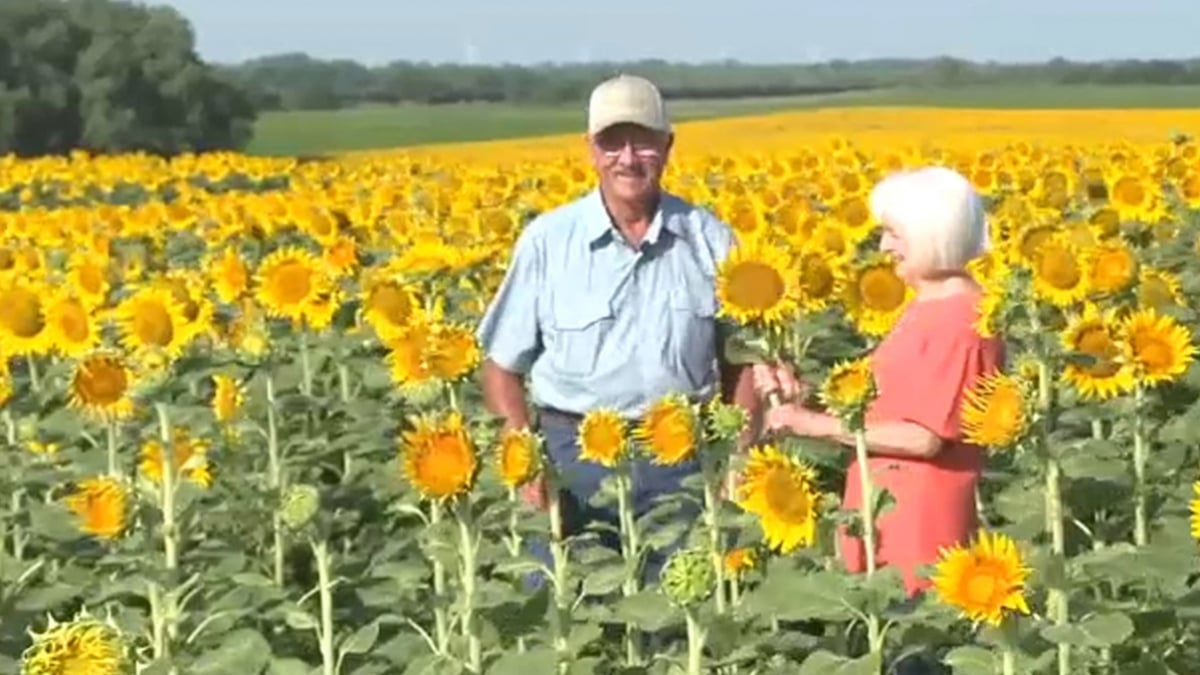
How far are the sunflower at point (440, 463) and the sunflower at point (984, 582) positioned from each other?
0.76 m

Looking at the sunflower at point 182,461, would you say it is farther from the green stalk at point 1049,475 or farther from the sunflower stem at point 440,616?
the green stalk at point 1049,475

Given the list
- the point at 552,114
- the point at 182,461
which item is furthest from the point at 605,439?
the point at 552,114

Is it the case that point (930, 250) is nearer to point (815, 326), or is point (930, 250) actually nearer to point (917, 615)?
point (917, 615)

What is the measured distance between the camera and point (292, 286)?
564 centimetres

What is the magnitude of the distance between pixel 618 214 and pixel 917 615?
4.68 ft

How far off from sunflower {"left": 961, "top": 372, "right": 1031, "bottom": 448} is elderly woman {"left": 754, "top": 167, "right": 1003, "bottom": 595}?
0.94ft

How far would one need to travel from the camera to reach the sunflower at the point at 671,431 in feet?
11.8

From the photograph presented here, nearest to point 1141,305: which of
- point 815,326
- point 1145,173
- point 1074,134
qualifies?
point 815,326

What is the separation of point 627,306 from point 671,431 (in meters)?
0.84

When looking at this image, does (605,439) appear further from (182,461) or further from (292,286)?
(292,286)

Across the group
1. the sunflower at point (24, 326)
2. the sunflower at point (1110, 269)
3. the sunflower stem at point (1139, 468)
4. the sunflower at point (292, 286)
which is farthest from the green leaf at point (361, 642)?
the sunflower at point (292, 286)

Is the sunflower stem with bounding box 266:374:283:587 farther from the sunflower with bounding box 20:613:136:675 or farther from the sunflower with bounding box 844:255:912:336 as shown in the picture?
the sunflower with bounding box 20:613:136:675

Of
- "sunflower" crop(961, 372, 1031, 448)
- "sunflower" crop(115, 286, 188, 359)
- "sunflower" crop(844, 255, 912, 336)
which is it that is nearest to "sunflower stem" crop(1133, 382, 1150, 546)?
"sunflower" crop(844, 255, 912, 336)

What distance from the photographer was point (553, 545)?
387 centimetres
